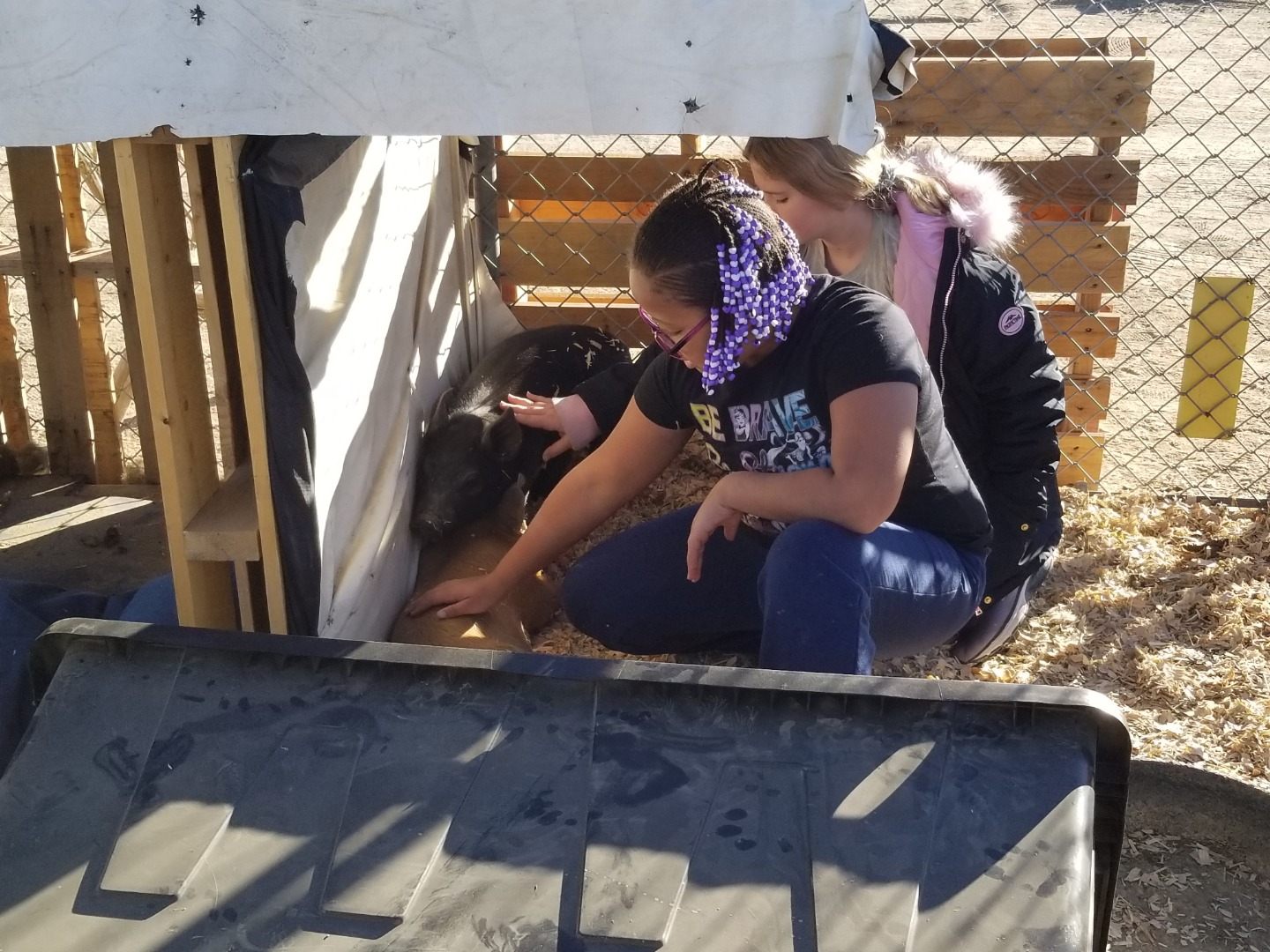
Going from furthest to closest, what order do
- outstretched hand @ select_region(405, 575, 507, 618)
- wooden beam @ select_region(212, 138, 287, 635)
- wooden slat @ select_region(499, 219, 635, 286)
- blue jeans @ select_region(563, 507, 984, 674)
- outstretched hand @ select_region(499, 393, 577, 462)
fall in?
wooden slat @ select_region(499, 219, 635, 286) < outstretched hand @ select_region(499, 393, 577, 462) < outstretched hand @ select_region(405, 575, 507, 618) < blue jeans @ select_region(563, 507, 984, 674) < wooden beam @ select_region(212, 138, 287, 635)

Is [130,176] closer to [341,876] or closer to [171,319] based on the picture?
[171,319]

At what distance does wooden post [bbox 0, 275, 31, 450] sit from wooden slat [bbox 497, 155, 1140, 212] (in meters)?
1.84

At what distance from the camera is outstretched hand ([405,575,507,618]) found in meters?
3.05

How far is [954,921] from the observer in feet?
5.74

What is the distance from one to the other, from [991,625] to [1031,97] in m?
1.94

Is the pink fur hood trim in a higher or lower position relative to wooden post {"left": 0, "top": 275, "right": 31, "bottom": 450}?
higher

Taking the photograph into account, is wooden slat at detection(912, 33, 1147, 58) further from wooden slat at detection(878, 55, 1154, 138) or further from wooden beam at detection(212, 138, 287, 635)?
wooden beam at detection(212, 138, 287, 635)

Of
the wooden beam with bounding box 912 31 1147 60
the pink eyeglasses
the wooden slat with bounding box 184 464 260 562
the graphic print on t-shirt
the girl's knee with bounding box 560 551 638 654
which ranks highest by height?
the wooden beam with bounding box 912 31 1147 60

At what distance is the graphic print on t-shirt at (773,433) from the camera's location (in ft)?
8.63

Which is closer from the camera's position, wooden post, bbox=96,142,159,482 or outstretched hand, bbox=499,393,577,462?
outstretched hand, bbox=499,393,577,462

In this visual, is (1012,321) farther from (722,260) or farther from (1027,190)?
(1027,190)

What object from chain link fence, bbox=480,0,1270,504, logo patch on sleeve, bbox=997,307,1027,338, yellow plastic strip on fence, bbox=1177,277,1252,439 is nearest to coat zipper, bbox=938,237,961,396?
logo patch on sleeve, bbox=997,307,1027,338

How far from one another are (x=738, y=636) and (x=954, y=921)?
1411 mm

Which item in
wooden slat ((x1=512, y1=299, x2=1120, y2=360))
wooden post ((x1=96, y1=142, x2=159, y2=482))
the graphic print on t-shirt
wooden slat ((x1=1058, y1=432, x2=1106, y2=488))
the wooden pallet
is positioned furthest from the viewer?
wooden slat ((x1=512, y1=299, x2=1120, y2=360))
